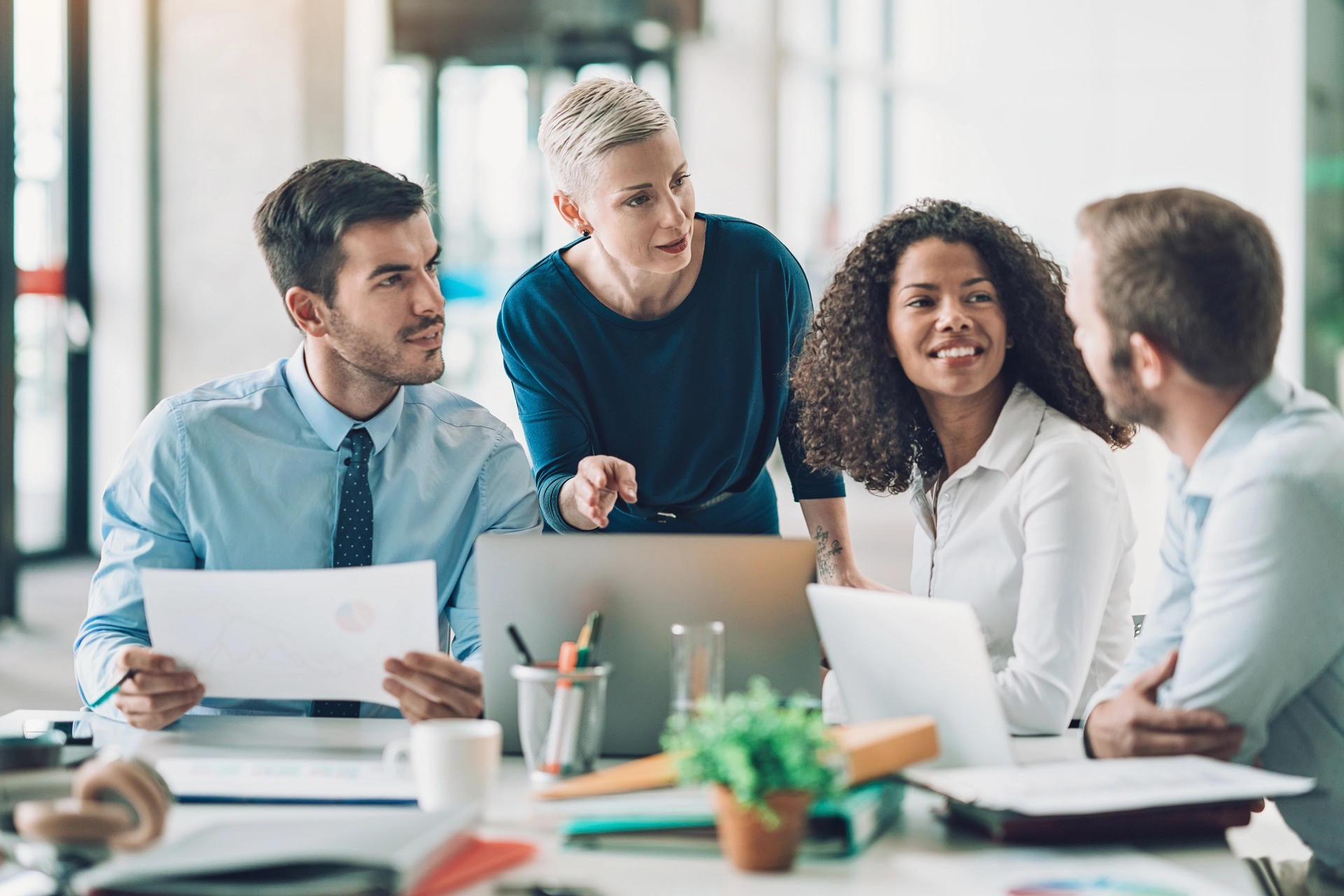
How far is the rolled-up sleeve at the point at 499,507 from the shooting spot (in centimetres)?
182

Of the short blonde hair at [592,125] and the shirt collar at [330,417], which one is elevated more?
the short blonde hair at [592,125]

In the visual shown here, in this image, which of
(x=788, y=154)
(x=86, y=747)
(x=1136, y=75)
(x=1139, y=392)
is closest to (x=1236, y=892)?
(x=1139, y=392)

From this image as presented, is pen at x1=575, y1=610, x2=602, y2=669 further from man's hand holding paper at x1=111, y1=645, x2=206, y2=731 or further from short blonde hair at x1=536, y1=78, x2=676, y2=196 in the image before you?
short blonde hair at x1=536, y1=78, x2=676, y2=196

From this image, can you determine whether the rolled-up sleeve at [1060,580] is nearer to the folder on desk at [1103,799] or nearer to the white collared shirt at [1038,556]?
the white collared shirt at [1038,556]

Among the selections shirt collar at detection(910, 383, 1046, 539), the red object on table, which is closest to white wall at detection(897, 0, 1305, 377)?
shirt collar at detection(910, 383, 1046, 539)

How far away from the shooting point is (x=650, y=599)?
1306 millimetres

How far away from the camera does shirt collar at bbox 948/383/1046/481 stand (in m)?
1.76

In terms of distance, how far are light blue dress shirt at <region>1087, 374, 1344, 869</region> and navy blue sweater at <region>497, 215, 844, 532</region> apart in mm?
1019

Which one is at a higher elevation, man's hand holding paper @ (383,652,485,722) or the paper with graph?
the paper with graph

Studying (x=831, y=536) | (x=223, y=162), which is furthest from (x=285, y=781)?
(x=223, y=162)

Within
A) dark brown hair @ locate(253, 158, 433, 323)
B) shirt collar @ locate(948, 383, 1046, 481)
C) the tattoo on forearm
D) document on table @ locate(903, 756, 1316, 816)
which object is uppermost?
dark brown hair @ locate(253, 158, 433, 323)

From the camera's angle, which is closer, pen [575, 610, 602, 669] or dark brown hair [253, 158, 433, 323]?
pen [575, 610, 602, 669]

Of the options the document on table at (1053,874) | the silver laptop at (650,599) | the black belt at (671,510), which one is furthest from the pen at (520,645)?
the black belt at (671,510)

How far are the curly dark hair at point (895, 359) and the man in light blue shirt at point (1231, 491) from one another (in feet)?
1.60
